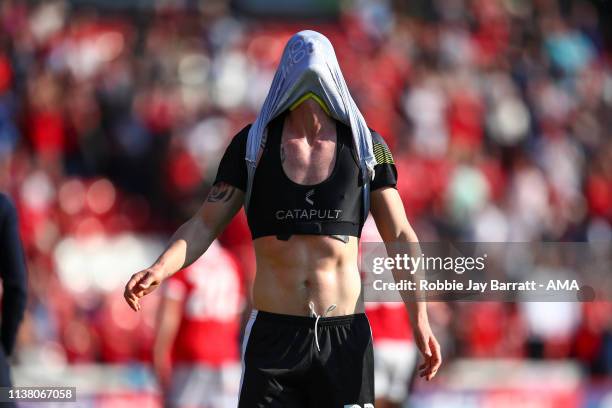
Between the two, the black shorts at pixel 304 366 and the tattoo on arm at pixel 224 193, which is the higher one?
the tattoo on arm at pixel 224 193

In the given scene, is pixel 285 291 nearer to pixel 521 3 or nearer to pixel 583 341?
pixel 583 341

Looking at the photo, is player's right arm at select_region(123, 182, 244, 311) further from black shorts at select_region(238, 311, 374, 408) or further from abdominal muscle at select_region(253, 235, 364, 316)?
black shorts at select_region(238, 311, 374, 408)

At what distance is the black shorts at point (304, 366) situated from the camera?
4.33 meters

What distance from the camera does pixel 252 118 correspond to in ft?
44.8

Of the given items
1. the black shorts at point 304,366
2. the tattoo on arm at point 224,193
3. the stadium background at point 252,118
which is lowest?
the black shorts at point 304,366

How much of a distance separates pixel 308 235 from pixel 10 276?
1.84 m

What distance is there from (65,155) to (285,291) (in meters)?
8.97

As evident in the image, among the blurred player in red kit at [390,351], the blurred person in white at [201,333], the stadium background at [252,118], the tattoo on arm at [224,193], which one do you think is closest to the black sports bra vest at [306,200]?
the tattoo on arm at [224,193]

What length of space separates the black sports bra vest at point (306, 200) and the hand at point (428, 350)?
49cm

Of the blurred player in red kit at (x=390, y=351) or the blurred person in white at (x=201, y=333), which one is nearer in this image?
the blurred person in white at (x=201, y=333)

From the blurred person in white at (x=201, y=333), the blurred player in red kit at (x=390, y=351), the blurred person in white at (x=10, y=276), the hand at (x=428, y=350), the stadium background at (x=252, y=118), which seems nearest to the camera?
the hand at (x=428, y=350)

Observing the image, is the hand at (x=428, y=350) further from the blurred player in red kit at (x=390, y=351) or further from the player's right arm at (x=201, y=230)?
the blurred player in red kit at (x=390, y=351)

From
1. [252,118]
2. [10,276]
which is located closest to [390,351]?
[10,276]

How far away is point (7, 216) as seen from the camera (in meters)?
5.43
